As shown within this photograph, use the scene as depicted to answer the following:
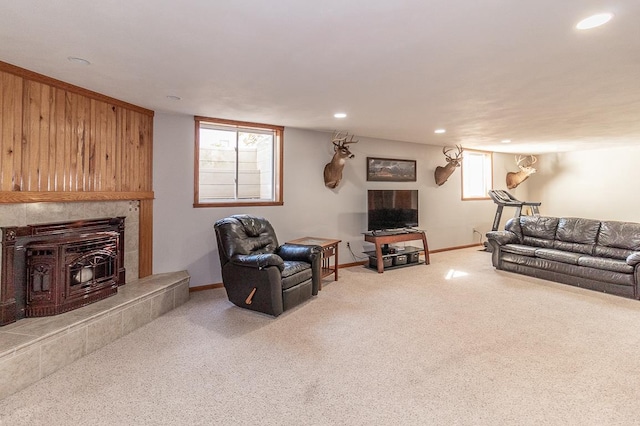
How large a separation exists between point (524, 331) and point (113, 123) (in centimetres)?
499

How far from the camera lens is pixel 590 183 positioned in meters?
7.92

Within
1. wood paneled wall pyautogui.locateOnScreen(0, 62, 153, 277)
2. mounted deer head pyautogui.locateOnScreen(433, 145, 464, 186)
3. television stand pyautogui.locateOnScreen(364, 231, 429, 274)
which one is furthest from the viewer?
mounted deer head pyautogui.locateOnScreen(433, 145, 464, 186)

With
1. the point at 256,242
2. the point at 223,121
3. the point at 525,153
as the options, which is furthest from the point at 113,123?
the point at 525,153

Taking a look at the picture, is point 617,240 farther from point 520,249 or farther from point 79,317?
point 79,317

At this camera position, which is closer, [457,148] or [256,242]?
[256,242]

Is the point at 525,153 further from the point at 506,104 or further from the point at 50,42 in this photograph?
the point at 50,42

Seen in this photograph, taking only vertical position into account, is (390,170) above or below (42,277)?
above

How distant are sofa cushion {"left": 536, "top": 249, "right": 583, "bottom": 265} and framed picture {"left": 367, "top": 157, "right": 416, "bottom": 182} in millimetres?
2685

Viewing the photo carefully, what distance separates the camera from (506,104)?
3854 millimetres

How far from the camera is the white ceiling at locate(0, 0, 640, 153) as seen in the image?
74.0 inches

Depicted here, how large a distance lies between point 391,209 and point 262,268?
320cm

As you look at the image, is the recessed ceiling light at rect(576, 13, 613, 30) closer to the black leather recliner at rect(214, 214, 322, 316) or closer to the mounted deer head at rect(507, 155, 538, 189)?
the black leather recliner at rect(214, 214, 322, 316)

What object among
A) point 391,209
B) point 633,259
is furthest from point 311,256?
point 633,259

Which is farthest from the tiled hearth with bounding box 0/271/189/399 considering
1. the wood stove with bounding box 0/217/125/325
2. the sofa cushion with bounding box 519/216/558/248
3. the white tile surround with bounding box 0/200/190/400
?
the sofa cushion with bounding box 519/216/558/248
